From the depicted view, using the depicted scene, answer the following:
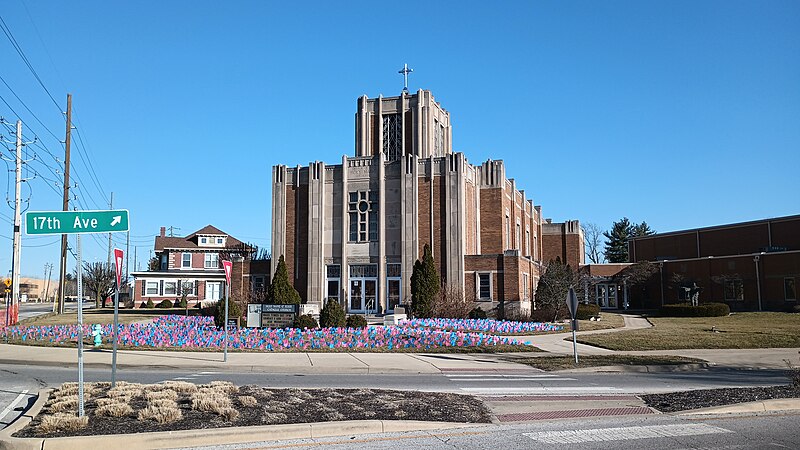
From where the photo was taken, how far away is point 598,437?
845 cm

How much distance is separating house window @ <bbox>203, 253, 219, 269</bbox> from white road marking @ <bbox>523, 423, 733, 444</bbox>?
67460 mm

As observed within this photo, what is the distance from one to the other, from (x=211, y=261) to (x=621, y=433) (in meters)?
68.6

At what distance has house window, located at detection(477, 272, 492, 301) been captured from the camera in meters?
40.4

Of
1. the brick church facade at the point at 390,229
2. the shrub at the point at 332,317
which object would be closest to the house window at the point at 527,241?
the brick church facade at the point at 390,229

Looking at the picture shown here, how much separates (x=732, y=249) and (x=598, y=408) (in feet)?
189

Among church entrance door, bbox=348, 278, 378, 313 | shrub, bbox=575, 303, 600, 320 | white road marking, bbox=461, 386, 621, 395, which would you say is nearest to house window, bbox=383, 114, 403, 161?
church entrance door, bbox=348, 278, 378, 313

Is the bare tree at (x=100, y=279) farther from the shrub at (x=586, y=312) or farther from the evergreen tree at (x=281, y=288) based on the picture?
the shrub at (x=586, y=312)

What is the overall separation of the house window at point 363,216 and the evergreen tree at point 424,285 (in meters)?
4.93

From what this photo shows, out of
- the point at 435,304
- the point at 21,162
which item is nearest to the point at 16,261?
the point at 21,162

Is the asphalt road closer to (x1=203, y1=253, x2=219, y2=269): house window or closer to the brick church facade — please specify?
the brick church facade

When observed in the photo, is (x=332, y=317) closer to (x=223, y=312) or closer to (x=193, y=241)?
(x=223, y=312)

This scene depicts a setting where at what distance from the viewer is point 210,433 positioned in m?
8.09

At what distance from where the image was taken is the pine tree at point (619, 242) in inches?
3740

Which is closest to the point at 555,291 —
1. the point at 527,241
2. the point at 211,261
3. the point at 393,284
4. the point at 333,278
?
the point at 393,284
